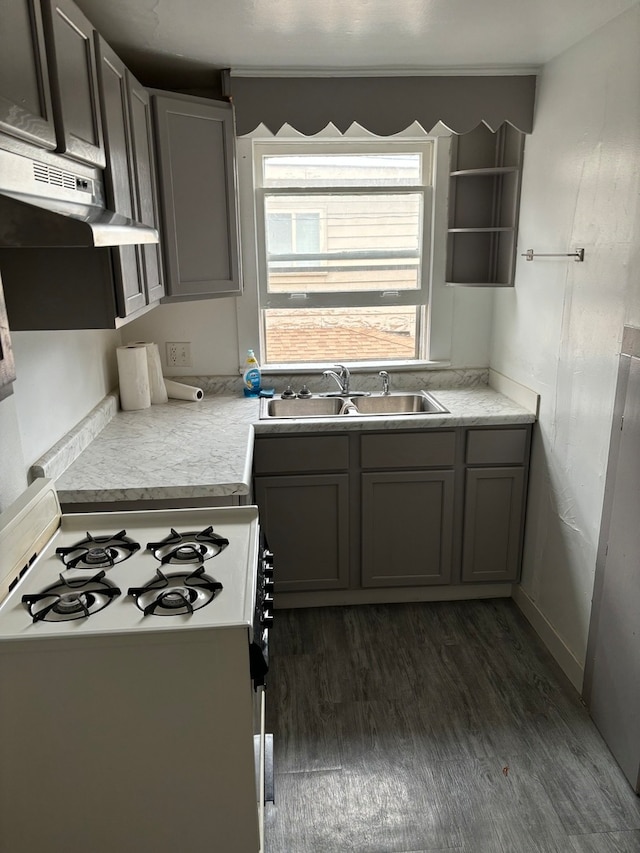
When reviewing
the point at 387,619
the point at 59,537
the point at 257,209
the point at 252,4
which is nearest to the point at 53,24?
the point at 252,4

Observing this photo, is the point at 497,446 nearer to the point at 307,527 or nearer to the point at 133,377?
the point at 307,527

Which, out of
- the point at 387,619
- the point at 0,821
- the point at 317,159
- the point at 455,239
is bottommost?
the point at 387,619

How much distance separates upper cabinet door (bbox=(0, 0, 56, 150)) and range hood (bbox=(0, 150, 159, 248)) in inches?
2.3

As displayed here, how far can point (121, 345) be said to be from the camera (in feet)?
10.2

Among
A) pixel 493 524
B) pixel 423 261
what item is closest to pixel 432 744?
pixel 493 524

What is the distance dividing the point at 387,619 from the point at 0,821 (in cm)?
188

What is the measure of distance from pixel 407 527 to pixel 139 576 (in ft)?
5.29

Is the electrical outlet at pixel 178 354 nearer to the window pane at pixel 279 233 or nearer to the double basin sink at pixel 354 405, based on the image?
the double basin sink at pixel 354 405

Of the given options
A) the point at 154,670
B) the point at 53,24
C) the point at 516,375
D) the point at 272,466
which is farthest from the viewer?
the point at 516,375

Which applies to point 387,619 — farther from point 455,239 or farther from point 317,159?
point 317,159

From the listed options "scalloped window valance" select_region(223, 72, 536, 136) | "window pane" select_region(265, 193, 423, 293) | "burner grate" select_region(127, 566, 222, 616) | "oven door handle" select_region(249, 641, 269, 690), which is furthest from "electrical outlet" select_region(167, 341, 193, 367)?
"oven door handle" select_region(249, 641, 269, 690)

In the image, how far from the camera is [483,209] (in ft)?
10.3

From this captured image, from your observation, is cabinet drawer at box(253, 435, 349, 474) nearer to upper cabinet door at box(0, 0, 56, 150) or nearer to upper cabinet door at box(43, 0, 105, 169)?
upper cabinet door at box(43, 0, 105, 169)

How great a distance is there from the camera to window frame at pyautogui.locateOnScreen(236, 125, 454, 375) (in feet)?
9.97
